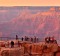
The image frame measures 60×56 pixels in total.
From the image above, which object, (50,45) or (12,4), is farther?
(12,4)

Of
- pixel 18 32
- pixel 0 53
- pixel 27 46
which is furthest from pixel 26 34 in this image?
pixel 0 53

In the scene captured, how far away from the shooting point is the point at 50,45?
13344 millimetres

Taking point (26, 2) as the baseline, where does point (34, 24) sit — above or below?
below

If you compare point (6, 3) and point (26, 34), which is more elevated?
point (6, 3)

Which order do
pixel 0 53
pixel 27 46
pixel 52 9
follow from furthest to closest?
1. pixel 52 9
2. pixel 27 46
3. pixel 0 53

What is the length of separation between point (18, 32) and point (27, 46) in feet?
12.9

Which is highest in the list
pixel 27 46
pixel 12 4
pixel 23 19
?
pixel 12 4

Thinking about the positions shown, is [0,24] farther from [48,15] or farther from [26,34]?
[48,15]

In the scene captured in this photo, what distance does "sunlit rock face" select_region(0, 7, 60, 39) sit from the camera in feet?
55.6

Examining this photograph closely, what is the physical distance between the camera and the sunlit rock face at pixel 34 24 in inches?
667

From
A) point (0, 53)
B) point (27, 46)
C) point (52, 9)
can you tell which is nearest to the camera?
point (0, 53)

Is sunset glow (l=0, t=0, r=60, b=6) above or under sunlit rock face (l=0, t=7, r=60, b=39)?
above

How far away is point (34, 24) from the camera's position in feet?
56.4

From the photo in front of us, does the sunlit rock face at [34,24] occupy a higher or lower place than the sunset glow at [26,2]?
lower
